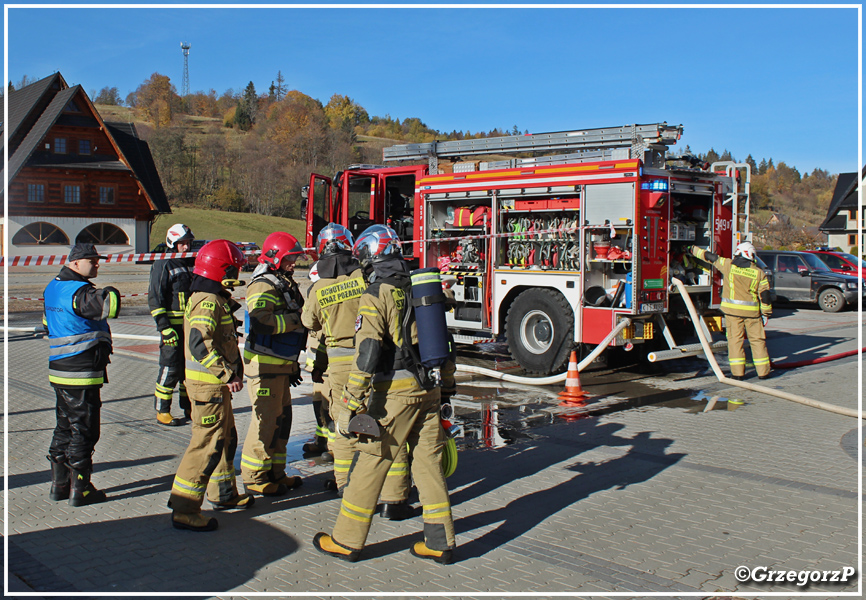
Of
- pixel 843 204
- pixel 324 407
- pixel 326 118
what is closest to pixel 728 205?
pixel 324 407

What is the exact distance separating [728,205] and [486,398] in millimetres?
4828

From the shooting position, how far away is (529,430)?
7262 mm

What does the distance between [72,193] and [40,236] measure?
116 inches

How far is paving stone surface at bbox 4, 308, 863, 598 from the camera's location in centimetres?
389

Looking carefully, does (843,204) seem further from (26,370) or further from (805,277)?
(26,370)

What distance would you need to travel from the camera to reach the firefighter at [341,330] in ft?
16.1

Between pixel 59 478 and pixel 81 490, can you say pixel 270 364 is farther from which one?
pixel 59 478

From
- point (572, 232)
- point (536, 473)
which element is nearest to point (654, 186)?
point (572, 232)

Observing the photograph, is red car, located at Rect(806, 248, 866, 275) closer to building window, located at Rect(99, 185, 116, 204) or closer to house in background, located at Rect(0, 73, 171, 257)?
house in background, located at Rect(0, 73, 171, 257)

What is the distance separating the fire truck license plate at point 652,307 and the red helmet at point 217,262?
232 inches

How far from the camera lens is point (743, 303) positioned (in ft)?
33.0

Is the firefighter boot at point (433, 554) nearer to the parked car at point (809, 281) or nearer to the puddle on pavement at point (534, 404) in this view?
the puddle on pavement at point (534, 404)

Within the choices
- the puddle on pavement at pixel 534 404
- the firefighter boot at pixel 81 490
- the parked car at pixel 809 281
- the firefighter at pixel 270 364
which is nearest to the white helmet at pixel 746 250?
the puddle on pavement at pixel 534 404

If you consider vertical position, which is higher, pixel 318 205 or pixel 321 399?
pixel 318 205
